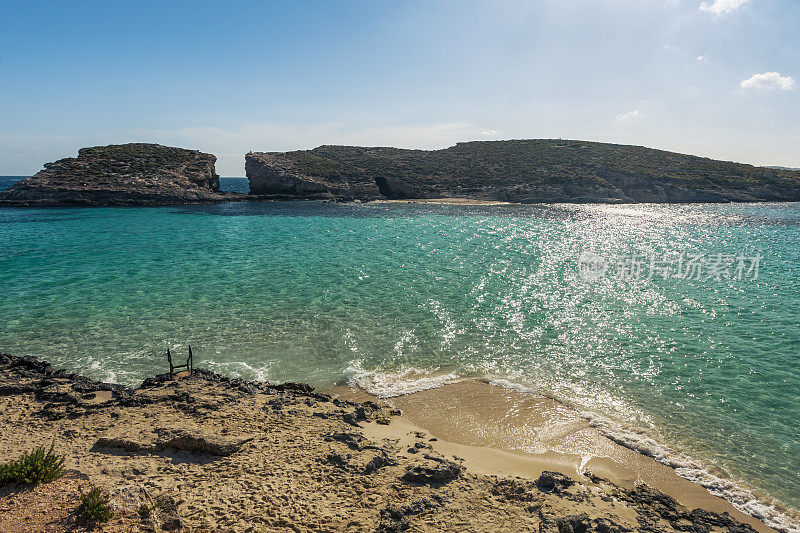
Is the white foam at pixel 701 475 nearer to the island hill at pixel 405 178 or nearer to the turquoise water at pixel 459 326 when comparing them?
the turquoise water at pixel 459 326

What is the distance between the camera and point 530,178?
101188 mm

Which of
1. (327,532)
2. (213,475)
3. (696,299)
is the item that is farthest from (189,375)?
(696,299)

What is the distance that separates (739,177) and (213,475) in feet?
470

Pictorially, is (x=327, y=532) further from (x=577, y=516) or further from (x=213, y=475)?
(x=577, y=516)

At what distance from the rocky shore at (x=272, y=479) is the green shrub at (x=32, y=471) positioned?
0.17 metres

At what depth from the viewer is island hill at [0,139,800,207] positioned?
7612 cm

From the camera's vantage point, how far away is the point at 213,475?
→ 8516 millimetres

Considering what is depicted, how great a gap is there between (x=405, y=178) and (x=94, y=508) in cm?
9773

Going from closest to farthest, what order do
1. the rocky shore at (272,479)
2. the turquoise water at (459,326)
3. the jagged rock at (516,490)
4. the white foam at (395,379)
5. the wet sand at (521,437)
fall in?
the rocky shore at (272,479) < the jagged rock at (516,490) < the wet sand at (521,437) < the turquoise water at (459,326) < the white foam at (395,379)

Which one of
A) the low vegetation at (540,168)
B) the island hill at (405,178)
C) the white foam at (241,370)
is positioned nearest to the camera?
the white foam at (241,370)

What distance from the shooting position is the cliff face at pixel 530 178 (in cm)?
9600

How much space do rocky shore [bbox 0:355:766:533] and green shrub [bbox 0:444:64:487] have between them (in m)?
0.17

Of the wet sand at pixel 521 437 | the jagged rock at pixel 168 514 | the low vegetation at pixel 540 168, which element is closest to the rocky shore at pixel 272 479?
the jagged rock at pixel 168 514

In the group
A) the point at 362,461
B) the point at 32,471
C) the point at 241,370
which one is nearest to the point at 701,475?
the point at 362,461
